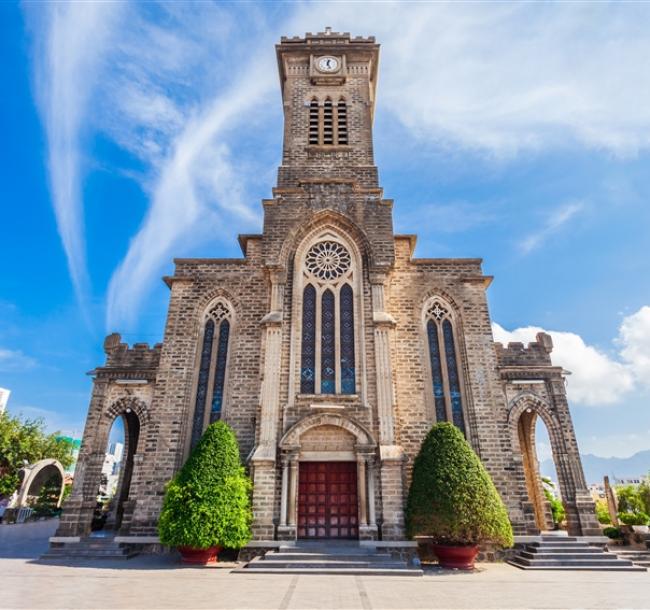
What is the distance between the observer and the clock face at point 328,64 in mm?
21422

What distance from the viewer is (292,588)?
9000 mm

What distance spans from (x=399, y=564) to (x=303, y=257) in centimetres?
1036

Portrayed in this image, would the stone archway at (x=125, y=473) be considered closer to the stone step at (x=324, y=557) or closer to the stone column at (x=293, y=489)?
the stone column at (x=293, y=489)

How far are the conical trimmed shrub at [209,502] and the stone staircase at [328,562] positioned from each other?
1.03 m

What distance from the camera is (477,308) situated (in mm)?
16031

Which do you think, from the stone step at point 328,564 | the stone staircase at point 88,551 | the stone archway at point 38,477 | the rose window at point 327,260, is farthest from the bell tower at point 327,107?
the stone archway at point 38,477

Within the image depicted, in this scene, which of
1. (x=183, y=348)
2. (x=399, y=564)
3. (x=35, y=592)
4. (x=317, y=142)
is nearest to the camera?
(x=35, y=592)

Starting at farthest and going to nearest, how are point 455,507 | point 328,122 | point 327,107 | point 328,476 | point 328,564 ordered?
1. point 327,107
2. point 328,122
3. point 328,476
4. point 455,507
5. point 328,564

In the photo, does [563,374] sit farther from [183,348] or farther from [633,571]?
[183,348]

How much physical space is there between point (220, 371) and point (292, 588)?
26.2 ft

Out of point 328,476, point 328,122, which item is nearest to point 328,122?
point 328,122

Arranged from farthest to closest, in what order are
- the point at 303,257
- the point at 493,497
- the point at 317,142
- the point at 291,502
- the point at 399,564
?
the point at 317,142
the point at 303,257
the point at 291,502
the point at 493,497
the point at 399,564

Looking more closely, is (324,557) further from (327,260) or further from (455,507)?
(327,260)

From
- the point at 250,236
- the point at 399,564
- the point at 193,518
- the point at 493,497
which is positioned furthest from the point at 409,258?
the point at 193,518
